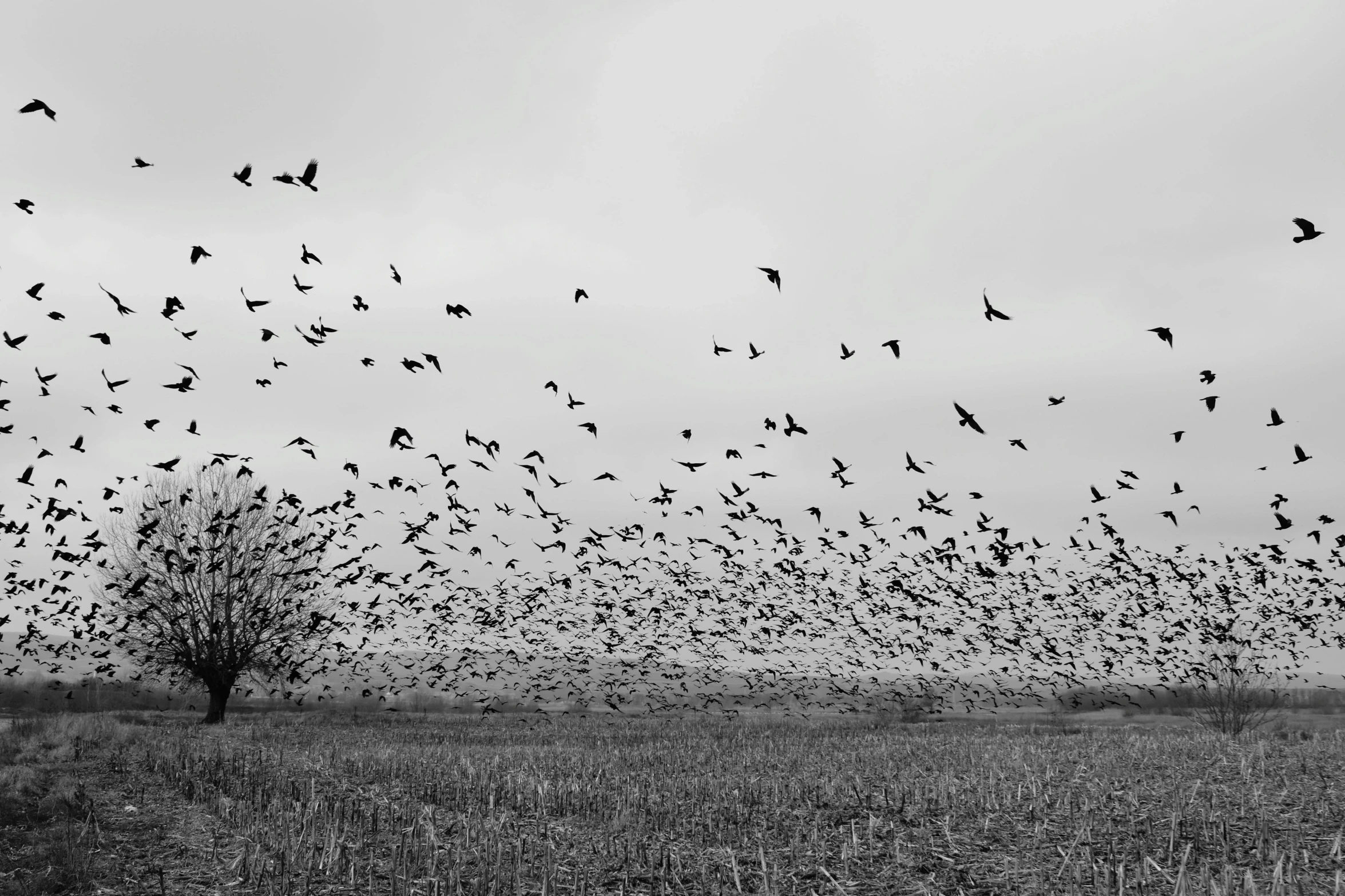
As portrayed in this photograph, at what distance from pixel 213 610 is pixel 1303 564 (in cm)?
4753

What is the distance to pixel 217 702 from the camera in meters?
43.1

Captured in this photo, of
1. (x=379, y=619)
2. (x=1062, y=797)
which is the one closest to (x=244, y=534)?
(x=379, y=619)

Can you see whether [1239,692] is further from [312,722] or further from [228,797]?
[312,722]

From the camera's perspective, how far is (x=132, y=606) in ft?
140

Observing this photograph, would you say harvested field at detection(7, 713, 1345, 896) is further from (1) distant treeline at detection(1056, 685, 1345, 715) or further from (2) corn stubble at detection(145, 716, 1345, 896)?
(1) distant treeline at detection(1056, 685, 1345, 715)

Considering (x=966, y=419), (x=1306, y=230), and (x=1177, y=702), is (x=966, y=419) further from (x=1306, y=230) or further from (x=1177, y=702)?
(x=1177, y=702)

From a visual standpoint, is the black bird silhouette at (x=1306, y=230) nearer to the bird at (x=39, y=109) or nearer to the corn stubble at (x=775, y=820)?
the corn stubble at (x=775, y=820)

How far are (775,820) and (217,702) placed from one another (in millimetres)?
40057

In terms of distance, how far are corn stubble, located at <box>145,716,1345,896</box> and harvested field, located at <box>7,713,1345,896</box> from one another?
61mm

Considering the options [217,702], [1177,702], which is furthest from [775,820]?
[1177,702]

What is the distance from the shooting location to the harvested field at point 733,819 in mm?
9570

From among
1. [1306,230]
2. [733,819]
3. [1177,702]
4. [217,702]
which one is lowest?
[1177,702]

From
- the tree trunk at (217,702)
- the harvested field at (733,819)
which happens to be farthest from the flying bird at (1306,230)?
the tree trunk at (217,702)

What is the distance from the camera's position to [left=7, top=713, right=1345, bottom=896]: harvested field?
9570mm
